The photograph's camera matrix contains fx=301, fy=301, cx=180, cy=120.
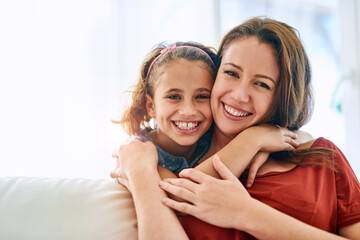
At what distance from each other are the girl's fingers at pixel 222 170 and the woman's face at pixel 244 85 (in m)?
0.20

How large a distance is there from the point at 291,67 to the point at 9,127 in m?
1.77

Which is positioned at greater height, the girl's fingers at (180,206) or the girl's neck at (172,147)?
the girl's neck at (172,147)

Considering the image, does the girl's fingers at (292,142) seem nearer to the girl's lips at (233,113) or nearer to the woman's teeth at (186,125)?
the girl's lips at (233,113)

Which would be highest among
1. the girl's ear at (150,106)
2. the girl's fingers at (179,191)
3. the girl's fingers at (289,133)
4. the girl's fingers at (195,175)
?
the girl's ear at (150,106)

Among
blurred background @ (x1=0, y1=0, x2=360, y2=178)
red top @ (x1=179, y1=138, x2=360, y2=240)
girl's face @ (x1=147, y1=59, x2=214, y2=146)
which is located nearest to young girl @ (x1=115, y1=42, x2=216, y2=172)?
girl's face @ (x1=147, y1=59, x2=214, y2=146)

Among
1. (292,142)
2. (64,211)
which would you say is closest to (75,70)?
(64,211)

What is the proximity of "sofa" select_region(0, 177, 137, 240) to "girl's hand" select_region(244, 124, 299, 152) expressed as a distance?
20.7 inches

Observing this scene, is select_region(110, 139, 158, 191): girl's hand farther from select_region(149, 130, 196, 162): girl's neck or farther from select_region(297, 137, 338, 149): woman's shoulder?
select_region(297, 137, 338, 149): woman's shoulder

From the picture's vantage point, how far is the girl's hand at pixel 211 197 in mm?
925

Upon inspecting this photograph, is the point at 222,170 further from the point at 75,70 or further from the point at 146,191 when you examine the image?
the point at 75,70

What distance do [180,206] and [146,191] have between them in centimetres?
12

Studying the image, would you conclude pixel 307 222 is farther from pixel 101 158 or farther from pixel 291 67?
pixel 101 158

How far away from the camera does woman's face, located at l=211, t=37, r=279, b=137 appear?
113 centimetres

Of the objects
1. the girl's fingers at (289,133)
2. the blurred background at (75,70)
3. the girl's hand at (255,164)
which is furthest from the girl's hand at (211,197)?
the blurred background at (75,70)
